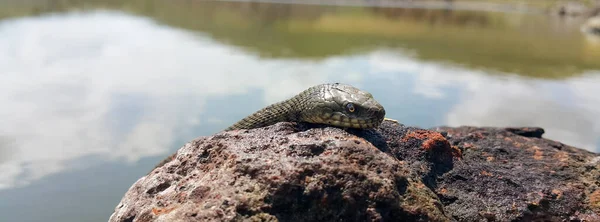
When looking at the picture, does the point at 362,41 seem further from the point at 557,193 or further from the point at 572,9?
the point at 572,9

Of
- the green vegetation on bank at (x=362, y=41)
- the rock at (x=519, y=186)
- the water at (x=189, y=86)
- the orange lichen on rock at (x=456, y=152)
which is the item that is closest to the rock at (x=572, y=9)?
the green vegetation on bank at (x=362, y=41)

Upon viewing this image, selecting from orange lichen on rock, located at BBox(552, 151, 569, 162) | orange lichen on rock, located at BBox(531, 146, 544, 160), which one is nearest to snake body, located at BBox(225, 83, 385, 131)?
orange lichen on rock, located at BBox(531, 146, 544, 160)

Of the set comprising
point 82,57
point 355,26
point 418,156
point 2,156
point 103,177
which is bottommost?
point 418,156

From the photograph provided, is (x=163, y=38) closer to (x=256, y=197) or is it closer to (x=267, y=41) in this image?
(x=267, y=41)

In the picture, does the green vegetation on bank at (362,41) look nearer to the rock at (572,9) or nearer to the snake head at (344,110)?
the snake head at (344,110)

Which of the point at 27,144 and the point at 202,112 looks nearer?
the point at 27,144

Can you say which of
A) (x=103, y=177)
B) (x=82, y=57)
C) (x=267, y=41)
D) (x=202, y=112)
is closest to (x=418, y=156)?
(x=103, y=177)
